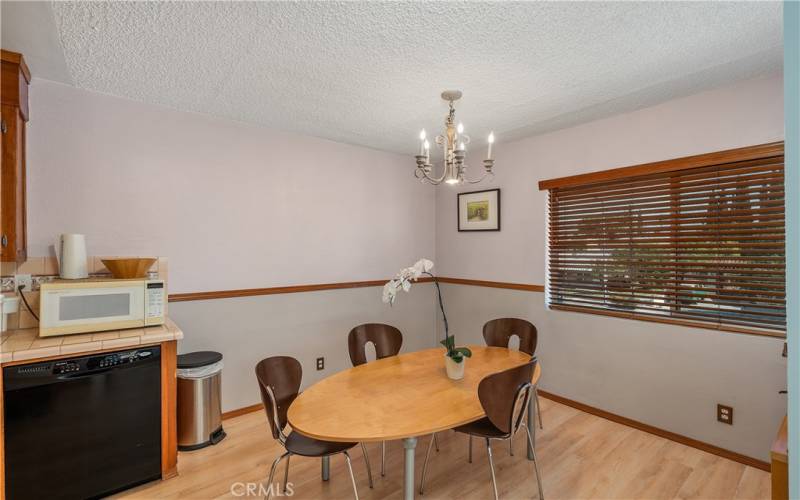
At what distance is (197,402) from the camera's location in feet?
9.05

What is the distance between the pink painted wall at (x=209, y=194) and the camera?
261 cm

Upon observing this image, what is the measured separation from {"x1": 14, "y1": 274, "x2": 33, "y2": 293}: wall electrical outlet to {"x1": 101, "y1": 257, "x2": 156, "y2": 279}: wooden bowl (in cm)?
43

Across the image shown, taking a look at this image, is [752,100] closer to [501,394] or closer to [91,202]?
[501,394]

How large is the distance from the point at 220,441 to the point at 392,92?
9.12 feet

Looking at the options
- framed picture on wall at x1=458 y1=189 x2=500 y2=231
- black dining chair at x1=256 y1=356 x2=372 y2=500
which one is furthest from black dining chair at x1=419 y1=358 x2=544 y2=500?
framed picture on wall at x1=458 y1=189 x2=500 y2=231

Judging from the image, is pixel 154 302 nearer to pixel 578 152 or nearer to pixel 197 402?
pixel 197 402

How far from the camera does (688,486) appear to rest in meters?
2.34

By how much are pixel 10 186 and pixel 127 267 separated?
720 millimetres

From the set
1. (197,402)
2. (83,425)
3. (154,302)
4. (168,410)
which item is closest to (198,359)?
(197,402)

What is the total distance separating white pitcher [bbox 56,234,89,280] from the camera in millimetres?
2475

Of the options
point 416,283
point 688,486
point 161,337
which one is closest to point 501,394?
point 688,486

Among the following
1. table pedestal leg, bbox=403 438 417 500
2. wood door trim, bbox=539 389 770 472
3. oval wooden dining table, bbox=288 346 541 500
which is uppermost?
oval wooden dining table, bbox=288 346 541 500

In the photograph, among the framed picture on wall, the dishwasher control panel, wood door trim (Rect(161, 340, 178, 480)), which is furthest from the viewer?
the framed picture on wall

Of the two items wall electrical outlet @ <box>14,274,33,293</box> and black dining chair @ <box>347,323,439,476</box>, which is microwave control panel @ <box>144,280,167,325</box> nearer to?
wall electrical outlet @ <box>14,274,33,293</box>
